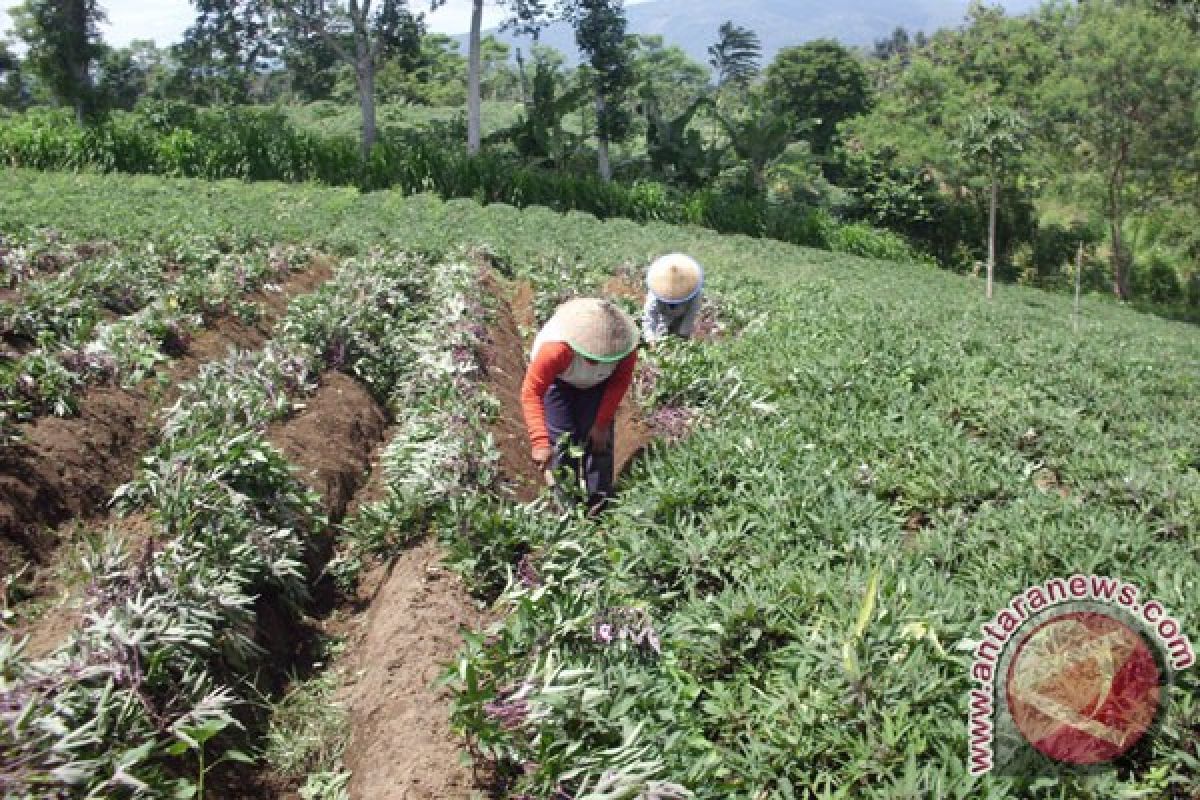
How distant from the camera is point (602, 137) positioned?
82.2ft

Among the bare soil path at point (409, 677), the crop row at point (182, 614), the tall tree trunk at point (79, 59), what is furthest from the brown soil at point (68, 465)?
the tall tree trunk at point (79, 59)

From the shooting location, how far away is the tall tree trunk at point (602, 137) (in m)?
24.8

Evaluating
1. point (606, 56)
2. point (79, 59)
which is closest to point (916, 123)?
point (606, 56)

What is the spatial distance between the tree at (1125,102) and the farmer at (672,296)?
23129 millimetres

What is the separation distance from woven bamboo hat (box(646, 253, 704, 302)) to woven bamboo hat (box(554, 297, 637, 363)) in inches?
55.1

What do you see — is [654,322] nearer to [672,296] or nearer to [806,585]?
[672,296]

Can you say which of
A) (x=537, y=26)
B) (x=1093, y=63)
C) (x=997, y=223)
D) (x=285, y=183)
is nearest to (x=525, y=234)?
(x=285, y=183)

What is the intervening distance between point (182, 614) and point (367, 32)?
2466 cm

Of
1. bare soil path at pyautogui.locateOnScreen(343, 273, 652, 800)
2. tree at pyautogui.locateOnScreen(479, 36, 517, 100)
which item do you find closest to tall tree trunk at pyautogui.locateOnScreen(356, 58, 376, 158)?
bare soil path at pyautogui.locateOnScreen(343, 273, 652, 800)

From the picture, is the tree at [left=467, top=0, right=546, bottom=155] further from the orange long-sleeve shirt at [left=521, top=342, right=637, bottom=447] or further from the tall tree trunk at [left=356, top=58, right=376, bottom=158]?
the orange long-sleeve shirt at [left=521, top=342, right=637, bottom=447]

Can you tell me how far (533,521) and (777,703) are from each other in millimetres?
1610

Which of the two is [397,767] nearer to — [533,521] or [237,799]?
[237,799]

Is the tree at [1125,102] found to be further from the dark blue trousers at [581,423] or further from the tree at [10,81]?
the tree at [10,81]

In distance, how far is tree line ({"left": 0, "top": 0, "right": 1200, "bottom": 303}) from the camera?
23.9 meters
